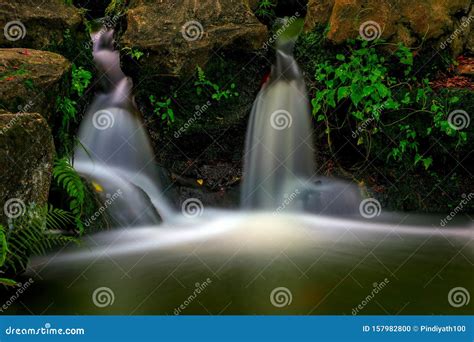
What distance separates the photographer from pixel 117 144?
24.5 ft

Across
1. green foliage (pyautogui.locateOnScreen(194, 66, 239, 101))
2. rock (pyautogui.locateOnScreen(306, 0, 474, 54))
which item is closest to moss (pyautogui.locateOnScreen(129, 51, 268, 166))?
green foliage (pyautogui.locateOnScreen(194, 66, 239, 101))

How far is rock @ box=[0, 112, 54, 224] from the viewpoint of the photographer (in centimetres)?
→ 399

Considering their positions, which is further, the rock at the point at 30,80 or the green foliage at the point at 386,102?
the green foliage at the point at 386,102

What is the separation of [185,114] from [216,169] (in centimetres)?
100

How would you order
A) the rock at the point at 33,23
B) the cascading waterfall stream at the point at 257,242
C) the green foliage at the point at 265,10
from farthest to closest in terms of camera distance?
the green foliage at the point at 265,10
the rock at the point at 33,23
the cascading waterfall stream at the point at 257,242

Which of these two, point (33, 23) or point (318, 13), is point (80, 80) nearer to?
point (33, 23)

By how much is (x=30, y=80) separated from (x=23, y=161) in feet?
5.40

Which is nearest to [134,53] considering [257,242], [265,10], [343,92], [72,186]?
[265,10]

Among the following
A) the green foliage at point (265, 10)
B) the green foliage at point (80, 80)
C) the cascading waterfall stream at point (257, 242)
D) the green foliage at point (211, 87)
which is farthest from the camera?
the green foliage at point (265, 10)

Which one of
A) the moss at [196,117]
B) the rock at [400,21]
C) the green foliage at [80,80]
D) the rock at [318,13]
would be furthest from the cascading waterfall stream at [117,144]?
the rock at [400,21]

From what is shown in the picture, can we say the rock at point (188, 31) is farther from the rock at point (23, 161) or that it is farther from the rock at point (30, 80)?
the rock at point (23, 161)

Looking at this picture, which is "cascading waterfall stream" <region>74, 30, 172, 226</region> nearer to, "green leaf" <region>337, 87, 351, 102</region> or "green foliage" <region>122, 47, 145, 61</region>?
"green foliage" <region>122, 47, 145, 61</region>

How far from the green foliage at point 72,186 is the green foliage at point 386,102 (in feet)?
12.3

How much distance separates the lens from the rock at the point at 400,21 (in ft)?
24.4
